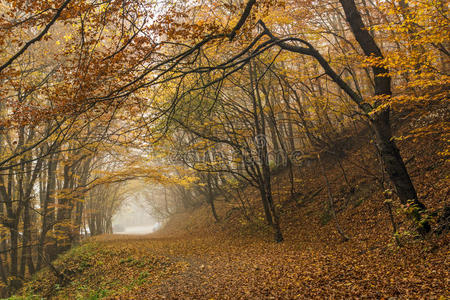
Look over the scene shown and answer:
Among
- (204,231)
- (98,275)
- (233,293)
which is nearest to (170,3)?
(233,293)

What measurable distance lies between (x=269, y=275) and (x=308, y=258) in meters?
1.32

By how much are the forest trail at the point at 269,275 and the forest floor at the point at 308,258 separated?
0.02 metres

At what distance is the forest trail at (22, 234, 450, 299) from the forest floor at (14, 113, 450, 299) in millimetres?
19

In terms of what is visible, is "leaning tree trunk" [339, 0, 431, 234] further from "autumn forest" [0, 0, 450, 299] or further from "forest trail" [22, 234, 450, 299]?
"forest trail" [22, 234, 450, 299]

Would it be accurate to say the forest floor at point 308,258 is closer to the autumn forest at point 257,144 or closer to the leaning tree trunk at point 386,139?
the autumn forest at point 257,144

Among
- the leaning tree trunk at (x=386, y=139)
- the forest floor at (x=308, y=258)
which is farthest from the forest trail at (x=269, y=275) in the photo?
the leaning tree trunk at (x=386, y=139)

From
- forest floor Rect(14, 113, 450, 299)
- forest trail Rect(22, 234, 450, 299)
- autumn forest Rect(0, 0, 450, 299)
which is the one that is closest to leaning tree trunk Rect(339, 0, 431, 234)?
autumn forest Rect(0, 0, 450, 299)

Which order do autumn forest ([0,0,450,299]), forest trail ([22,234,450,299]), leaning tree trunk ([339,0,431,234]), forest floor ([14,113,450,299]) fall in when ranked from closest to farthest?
forest trail ([22,234,450,299])
forest floor ([14,113,450,299])
autumn forest ([0,0,450,299])
leaning tree trunk ([339,0,431,234])

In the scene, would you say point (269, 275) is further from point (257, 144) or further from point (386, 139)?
point (257, 144)

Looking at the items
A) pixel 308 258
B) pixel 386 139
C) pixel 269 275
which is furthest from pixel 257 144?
pixel 269 275

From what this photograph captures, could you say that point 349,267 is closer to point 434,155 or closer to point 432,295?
point 432,295

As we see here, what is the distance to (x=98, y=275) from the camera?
952 centimetres

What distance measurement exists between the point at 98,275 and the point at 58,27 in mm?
10766

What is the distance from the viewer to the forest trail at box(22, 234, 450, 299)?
4.02 metres
